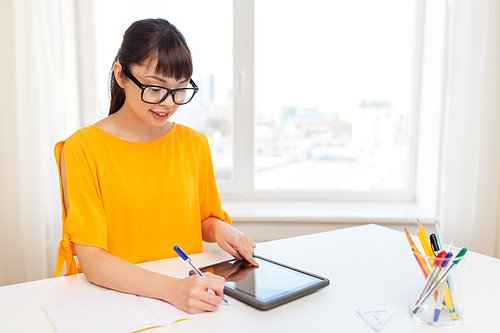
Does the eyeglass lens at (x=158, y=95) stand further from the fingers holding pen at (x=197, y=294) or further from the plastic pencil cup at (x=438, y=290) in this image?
the plastic pencil cup at (x=438, y=290)

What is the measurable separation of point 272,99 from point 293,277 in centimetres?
173

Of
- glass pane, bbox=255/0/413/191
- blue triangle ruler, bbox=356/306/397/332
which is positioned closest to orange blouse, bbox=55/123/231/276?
blue triangle ruler, bbox=356/306/397/332

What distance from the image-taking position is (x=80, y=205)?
103cm

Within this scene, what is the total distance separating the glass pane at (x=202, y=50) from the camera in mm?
2371

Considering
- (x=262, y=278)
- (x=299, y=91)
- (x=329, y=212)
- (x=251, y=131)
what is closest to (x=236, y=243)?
(x=262, y=278)

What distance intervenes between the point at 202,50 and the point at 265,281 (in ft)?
6.00

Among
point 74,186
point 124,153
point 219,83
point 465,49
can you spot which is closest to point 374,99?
point 465,49

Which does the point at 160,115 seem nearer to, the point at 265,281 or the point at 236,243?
the point at 236,243

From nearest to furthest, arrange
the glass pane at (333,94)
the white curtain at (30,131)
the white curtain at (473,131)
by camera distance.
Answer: the white curtain at (30,131), the white curtain at (473,131), the glass pane at (333,94)

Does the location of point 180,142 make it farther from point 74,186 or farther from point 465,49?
point 465,49

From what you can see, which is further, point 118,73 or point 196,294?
point 118,73

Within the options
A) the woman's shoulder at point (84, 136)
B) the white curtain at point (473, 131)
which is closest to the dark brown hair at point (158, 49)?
the woman's shoulder at point (84, 136)

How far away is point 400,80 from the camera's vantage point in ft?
8.25

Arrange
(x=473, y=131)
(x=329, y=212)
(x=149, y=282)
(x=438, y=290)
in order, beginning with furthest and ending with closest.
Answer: (x=329, y=212), (x=473, y=131), (x=149, y=282), (x=438, y=290)
